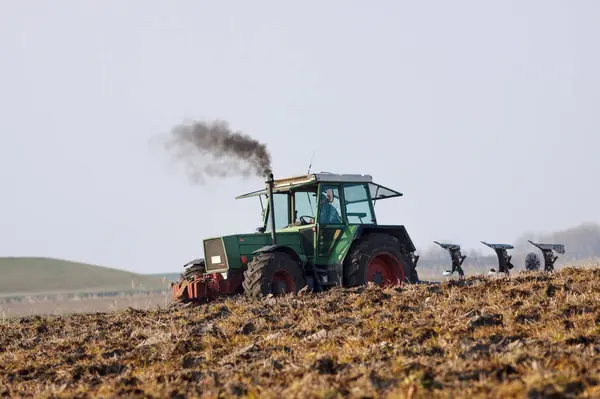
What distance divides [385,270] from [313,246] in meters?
1.52

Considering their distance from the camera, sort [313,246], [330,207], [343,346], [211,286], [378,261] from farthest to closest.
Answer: [378,261]
[330,207]
[313,246]
[211,286]
[343,346]

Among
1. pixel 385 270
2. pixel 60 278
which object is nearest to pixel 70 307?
pixel 385 270

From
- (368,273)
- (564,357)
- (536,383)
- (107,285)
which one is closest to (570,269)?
(368,273)

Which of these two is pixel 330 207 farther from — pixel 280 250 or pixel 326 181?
pixel 280 250

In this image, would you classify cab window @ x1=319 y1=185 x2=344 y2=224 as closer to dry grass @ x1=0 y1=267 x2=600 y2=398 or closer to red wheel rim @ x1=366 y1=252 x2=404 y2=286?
red wheel rim @ x1=366 y1=252 x2=404 y2=286

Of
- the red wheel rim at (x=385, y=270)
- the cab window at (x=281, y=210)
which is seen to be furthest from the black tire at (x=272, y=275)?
the cab window at (x=281, y=210)

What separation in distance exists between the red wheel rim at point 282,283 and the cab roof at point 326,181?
1.76 metres

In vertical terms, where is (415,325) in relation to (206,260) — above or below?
below

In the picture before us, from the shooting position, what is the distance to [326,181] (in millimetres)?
15891

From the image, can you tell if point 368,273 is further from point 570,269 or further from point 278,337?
point 278,337

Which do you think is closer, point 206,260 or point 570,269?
point 570,269

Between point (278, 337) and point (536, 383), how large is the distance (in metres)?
4.31

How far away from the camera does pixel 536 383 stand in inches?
257

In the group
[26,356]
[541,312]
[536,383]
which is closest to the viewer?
[536,383]
